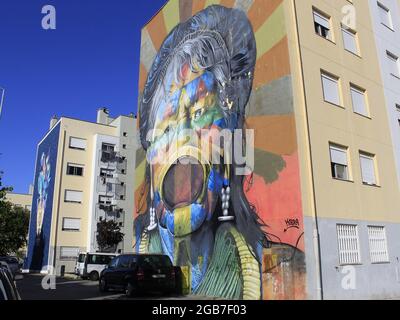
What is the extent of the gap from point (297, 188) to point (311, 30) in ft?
22.6

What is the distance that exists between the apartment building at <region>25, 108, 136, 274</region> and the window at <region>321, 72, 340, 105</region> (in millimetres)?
31152

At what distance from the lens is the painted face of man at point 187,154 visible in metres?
18.5

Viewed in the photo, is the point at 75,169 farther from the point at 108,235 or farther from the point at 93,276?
Answer: the point at 93,276

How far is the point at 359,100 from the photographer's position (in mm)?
17766

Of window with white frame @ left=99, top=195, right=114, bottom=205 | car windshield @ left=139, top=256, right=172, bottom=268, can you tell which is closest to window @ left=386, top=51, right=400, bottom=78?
car windshield @ left=139, top=256, right=172, bottom=268

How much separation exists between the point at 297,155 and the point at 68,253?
33269 millimetres

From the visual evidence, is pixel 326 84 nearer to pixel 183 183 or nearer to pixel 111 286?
pixel 183 183

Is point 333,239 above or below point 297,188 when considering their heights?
below

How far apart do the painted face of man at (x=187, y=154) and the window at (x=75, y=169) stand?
23041 mm

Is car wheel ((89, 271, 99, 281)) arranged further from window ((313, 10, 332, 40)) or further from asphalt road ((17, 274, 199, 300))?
window ((313, 10, 332, 40))

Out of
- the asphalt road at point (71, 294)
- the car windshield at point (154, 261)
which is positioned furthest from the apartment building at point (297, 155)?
the asphalt road at point (71, 294)
